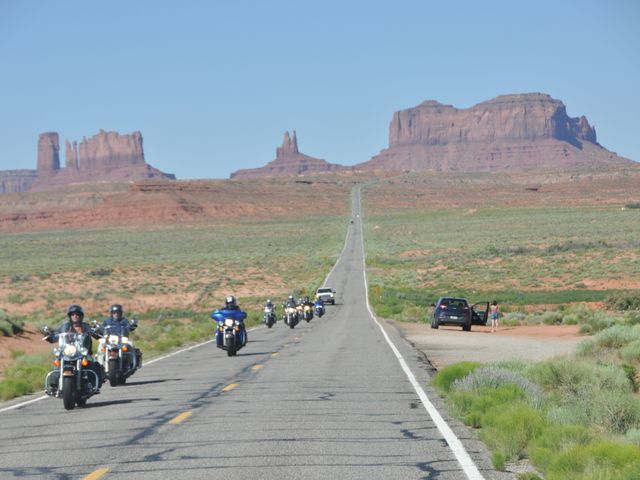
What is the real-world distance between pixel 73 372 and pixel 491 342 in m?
18.4

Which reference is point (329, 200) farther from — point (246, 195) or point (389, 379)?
point (389, 379)

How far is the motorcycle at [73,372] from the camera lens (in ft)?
46.7

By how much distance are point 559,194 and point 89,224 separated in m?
85.0

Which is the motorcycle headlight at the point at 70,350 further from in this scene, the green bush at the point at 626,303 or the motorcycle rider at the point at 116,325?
the green bush at the point at 626,303

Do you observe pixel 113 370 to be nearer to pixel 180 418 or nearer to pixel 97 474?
pixel 180 418

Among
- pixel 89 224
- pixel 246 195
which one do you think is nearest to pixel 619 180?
pixel 246 195

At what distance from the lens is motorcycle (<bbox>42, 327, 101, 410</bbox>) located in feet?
46.7

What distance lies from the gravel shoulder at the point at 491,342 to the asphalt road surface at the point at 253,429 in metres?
3.56

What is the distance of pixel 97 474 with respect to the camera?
920 cm

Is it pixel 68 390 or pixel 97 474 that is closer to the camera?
pixel 97 474

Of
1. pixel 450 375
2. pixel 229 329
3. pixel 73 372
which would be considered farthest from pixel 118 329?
pixel 229 329

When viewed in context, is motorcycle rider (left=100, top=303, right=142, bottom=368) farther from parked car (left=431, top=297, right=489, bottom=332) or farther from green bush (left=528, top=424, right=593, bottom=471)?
parked car (left=431, top=297, right=489, bottom=332)

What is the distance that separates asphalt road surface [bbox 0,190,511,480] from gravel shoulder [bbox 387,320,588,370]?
140 inches

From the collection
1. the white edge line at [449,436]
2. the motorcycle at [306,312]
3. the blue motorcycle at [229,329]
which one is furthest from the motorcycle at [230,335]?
the motorcycle at [306,312]
